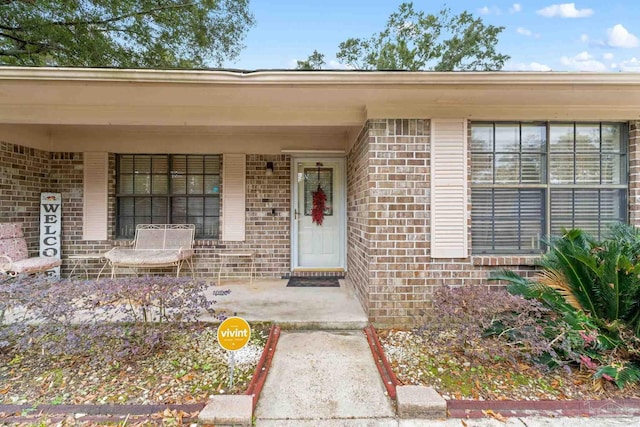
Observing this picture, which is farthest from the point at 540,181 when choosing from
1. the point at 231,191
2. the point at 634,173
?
the point at 231,191

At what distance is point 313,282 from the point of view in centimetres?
478

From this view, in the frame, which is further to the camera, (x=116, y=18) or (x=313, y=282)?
(x=116, y=18)

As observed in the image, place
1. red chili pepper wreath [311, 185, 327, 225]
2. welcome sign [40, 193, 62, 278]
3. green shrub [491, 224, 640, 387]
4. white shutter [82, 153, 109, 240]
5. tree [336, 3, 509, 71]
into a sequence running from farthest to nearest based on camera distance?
tree [336, 3, 509, 71], red chili pepper wreath [311, 185, 327, 225], white shutter [82, 153, 109, 240], welcome sign [40, 193, 62, 278], green shrub [491, 224, 640, 387]

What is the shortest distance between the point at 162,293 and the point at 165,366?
1.94ft

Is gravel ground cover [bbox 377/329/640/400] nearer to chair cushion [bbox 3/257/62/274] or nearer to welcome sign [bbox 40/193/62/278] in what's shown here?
chair cushion [bbox 3/257/62/274]

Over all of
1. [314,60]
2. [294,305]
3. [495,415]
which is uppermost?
[314,60]

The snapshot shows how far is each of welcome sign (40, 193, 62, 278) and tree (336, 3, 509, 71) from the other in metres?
11.1

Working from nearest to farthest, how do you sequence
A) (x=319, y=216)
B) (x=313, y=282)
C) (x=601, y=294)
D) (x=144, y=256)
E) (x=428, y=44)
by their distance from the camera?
(x=601, y=294) < (x=144, y=256) < (x=313, y=282) < (x=319, y=216) < (x=428, y=44)

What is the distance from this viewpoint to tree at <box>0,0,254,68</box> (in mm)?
6242

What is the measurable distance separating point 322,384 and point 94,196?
4.72 meters

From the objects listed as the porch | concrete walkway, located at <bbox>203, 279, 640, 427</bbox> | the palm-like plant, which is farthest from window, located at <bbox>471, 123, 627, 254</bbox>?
concrete walkway, located at <bbox>203, 279, 640, 427</bbox>

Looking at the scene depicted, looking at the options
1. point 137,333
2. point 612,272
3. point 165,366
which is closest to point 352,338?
point 165,366

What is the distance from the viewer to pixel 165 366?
2.52 meters

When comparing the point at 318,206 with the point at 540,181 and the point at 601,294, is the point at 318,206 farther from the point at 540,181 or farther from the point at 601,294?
the point at 601,294
